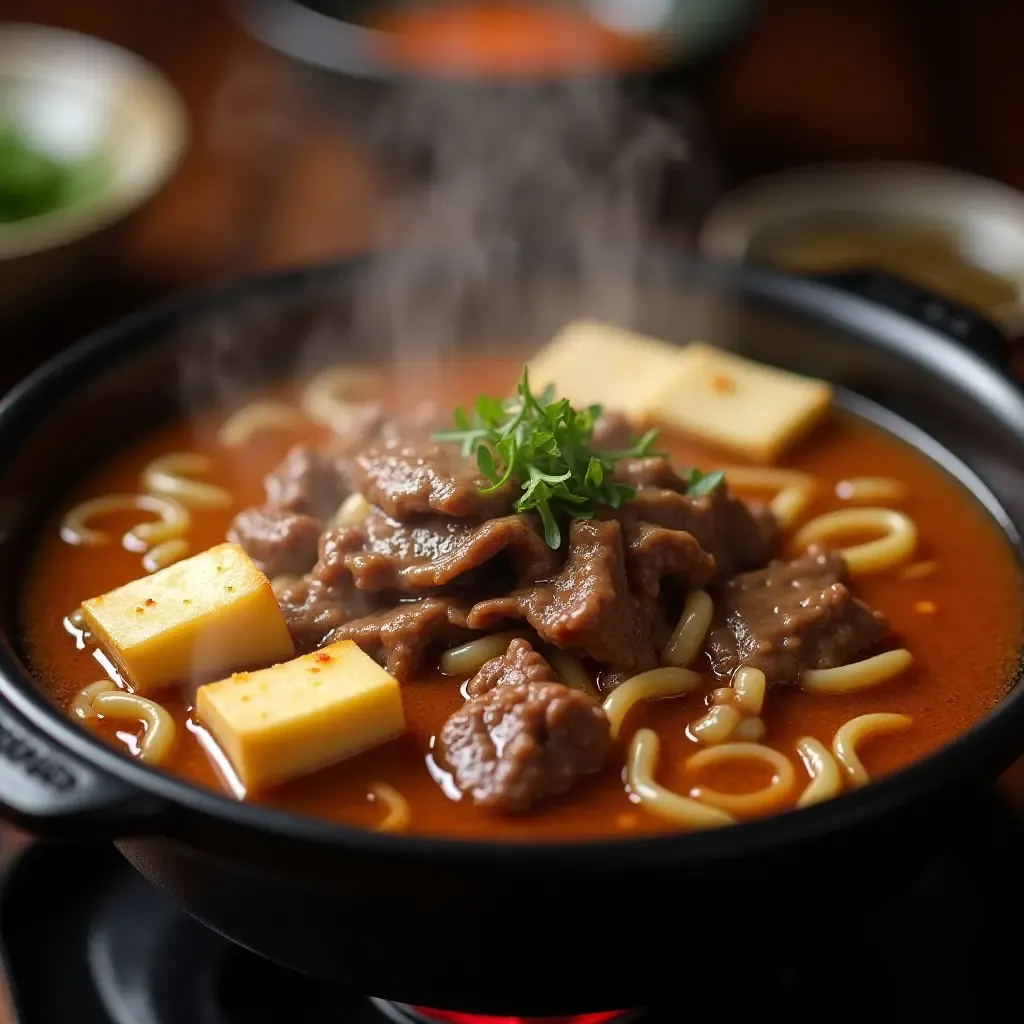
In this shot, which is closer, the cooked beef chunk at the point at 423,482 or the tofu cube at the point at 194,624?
the tofu cube at the point at 194,624

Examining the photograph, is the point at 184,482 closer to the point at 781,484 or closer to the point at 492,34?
the point at 781,484

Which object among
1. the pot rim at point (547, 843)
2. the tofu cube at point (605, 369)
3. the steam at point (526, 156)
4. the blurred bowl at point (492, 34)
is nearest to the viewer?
the pot rim at point (547, 843)

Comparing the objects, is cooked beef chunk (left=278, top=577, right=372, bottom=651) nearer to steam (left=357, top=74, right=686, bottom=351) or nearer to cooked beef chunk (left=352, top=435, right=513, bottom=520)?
cooked beef chunk (left=352, top=435, right=513, bottom=520)

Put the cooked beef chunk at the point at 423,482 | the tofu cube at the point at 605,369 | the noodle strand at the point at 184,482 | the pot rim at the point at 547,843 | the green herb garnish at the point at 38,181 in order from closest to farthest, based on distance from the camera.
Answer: the pot rim at the point at 547,843 → the cooked beef chunk at the point at 423,482 → the noodle strand at the point at 184,482 → the tofu cube at the point at 605,369 → the green herb garnish at the point at 38,181

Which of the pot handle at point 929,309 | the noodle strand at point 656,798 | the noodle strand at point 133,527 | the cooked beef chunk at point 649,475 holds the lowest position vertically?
the noodle strand at point 133,527

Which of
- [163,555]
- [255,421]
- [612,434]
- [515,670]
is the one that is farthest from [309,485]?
[515,670]

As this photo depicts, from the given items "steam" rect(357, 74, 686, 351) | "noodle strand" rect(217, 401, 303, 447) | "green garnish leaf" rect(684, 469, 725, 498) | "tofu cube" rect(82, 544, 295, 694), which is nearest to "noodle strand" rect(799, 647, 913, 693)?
"green garnish leaf" rect(684, 469, 725, 498)

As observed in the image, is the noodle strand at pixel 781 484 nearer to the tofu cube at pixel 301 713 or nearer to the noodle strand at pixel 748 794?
the noodle strand at pixel 748 794

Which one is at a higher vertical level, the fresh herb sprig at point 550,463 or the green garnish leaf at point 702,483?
the fresh herb sprig at point 550,463

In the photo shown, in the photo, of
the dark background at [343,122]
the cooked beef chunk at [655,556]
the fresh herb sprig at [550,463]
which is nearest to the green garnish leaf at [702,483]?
the fresh herb sprig at [550,463]
